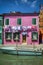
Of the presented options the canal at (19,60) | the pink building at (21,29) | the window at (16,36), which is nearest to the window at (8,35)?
the pink building at (21,29)

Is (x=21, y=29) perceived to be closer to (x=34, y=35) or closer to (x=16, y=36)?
(x=16, y=36)

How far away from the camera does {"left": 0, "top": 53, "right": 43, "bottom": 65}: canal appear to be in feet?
33.9

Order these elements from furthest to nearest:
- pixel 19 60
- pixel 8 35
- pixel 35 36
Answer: pixel 8 35, pixel 35 36, pixel 19 60

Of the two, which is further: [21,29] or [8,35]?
[8,35]

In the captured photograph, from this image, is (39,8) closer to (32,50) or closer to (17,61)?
(32,50)

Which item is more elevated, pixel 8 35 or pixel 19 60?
pixel 8 35

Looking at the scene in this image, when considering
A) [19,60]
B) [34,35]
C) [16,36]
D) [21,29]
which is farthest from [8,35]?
[19,60]

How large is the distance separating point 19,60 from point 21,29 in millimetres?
3580

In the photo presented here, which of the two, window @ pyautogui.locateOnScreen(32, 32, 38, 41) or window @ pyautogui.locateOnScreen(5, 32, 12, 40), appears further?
window @ pyautogui.locateOnScreen(5, 32, 12, 40)

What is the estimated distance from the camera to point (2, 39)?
563 inches

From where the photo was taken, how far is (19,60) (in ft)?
35.5

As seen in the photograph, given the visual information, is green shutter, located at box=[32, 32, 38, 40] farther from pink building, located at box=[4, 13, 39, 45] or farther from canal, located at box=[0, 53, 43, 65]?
canal, located at box=[0, 53, 43, 65]

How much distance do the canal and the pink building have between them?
2566mm

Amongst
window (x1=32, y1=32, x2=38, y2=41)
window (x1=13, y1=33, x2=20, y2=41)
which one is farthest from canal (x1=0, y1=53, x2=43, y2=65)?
window (x1=32, y1=32, x2=38, y2=41)
